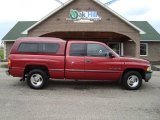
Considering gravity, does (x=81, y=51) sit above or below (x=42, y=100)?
above

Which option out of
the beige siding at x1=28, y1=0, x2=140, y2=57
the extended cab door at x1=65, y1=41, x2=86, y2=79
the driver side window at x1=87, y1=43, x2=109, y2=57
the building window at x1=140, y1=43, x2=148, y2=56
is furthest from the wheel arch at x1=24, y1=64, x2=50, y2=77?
the building window at x1=140, y1=43, x2=148, y2=56

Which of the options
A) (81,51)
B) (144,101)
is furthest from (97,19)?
(144,101)

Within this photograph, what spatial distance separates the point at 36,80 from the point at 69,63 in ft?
4.61

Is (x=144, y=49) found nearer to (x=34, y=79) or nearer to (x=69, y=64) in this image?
(x=69, y=64)

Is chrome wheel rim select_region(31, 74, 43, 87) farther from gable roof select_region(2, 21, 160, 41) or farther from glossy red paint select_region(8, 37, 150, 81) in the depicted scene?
gable roof select_region(2, 21, 160, 41)

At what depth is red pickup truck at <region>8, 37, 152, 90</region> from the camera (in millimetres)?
11891

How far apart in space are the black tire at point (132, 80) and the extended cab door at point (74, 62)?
5.30ft

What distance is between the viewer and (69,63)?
1188cm

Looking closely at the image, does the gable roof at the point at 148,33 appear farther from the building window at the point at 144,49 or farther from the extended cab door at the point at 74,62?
the extended cab door at the point at 74,62

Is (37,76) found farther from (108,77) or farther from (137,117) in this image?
(137,117)

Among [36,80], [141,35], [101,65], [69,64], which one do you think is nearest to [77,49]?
[69,64]

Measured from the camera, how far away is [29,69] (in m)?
12.1

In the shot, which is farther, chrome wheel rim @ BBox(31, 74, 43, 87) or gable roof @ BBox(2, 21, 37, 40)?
gable roof @ BBox(2, 21, 37, 40)

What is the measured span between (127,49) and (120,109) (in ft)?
77.4
